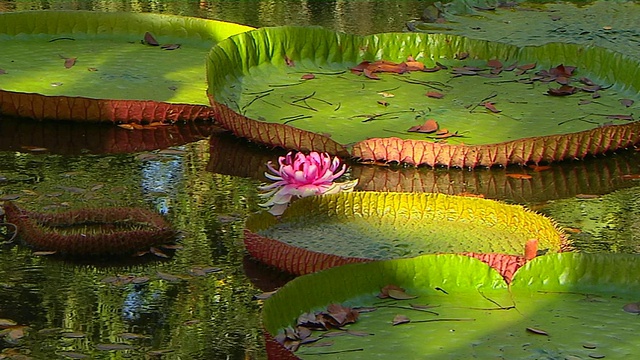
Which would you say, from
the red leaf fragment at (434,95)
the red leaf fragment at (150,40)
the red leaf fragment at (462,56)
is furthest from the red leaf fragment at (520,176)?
the red leaf fragment at (150,40)

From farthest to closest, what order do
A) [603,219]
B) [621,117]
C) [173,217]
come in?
[621,117] < [603,219] < [173,217]

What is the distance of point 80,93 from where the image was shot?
5.58m

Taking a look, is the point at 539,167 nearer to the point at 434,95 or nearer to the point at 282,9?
the point at 434,95

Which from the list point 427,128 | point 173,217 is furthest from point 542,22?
point 173,217

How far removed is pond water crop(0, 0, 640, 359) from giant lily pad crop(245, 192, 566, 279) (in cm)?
12

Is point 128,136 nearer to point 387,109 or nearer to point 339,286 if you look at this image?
point 387,109

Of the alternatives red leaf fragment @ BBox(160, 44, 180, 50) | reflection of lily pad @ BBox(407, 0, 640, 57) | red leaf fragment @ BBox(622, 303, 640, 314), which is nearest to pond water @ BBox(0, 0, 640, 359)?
red leaf fragment @ BBox(622, 303, 640, 314)

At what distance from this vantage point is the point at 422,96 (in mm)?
5492

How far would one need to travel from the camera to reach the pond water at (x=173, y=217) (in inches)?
128

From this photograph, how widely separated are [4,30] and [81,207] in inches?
100.0

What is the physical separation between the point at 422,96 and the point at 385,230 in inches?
70.1

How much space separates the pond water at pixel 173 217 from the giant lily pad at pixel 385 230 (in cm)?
12

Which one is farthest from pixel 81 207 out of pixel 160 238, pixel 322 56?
pixel 322 56

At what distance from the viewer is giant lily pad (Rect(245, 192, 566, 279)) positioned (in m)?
3.64
